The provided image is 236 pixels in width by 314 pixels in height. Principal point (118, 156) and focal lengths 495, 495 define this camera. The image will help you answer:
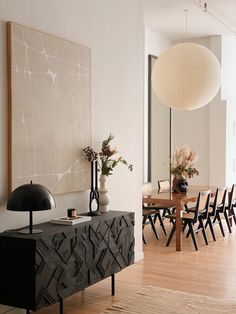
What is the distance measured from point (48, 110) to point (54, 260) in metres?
1.45

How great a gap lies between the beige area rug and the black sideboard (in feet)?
1.13

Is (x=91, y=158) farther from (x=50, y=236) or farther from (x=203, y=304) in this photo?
(x=203, y=304)

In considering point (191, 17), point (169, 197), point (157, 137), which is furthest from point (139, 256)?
point (191, 17)

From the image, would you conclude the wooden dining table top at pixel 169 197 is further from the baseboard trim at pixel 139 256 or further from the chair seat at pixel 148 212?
the baseboard trim at pixel 139 256

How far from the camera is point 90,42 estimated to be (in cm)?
541

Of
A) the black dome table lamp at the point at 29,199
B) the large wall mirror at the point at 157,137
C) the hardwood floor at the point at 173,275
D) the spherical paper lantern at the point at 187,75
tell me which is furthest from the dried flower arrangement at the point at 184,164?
the black dome table lamp at the point at 29,199

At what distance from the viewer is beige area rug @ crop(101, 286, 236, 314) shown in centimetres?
450

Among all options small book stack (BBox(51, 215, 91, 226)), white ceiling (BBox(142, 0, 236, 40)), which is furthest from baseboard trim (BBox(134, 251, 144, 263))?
white ceiling (BBox(142, 0, 236, 40))

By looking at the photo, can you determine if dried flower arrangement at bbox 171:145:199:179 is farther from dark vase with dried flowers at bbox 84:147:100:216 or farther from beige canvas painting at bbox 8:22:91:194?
beige canvas painting at bbox 8:22:91:194

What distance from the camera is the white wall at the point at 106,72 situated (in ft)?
14.0

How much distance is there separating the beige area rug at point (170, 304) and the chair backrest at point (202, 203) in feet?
7.58

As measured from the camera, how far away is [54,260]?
4008mm

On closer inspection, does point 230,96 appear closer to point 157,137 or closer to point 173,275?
point 157,137

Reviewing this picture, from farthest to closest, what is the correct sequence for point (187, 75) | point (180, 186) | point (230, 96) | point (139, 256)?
1. point (230, 96)
2. point (180, 186)
3. point (187, 75)
4. point (139, 256)
